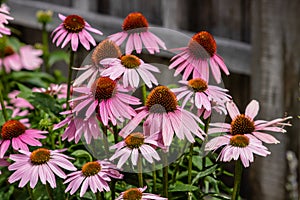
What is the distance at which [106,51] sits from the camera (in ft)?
3.43

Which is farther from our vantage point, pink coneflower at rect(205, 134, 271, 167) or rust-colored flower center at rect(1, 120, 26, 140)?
rust-colored flower center at rect(1, 120, 26, 140)

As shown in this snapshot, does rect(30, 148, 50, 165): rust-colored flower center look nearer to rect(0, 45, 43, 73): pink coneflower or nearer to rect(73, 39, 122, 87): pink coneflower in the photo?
rect(73, 39, 122, 87): pink coneflower

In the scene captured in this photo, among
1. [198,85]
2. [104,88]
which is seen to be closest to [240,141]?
[198,85]

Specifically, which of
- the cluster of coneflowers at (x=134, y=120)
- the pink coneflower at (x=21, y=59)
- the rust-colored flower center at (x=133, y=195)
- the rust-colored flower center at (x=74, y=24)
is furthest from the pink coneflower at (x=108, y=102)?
the pink coneflower at (x=21, y=59)

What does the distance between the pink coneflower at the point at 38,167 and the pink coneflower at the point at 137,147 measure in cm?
10

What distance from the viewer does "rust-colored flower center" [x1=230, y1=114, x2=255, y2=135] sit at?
3.33ft

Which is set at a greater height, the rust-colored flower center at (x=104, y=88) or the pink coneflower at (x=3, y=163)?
the rust-colored flower center at (x=104, y=88)

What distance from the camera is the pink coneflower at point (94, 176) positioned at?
38.0 inches

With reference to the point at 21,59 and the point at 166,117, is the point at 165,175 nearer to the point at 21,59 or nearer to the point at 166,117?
the point at 166,117

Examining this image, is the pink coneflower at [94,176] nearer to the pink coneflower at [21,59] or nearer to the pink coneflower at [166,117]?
the pink coneflower at [166,117]

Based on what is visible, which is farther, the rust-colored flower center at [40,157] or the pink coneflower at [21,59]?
the pink coneflower at [21,59]

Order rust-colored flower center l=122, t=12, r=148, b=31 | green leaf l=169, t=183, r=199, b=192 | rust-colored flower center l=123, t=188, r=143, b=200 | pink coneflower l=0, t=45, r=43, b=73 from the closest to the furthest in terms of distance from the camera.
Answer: rust-colored flower center l=123, t=188, r=143, b=200, green leaf l=169, t=183, r=199, b=192, rust-colored flower center l=122, t=12, r=148, b=31, pink coneflower l=0, t=45, r=43, b=73

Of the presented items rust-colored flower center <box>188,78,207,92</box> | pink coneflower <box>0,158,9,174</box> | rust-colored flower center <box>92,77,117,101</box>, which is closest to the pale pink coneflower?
pink coneflower <box>0,158,9,174</box>

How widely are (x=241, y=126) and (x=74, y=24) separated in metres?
0.37
